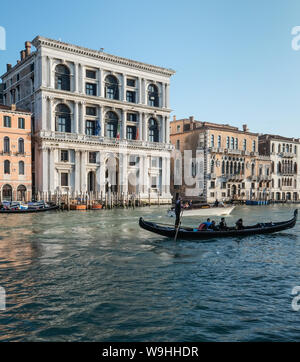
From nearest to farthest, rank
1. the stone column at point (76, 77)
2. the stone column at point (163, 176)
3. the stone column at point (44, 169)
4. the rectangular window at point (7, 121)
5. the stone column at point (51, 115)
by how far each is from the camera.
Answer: the rectangular window at point (7, 121), the stone column at point (44, 169), the stone column at point (51, 115), the stone column at point (76, 77), the stone column at point (163, 176)

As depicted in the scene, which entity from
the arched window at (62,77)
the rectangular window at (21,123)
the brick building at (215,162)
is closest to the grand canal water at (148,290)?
the rectangular window at (21,123)

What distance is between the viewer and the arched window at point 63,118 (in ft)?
126

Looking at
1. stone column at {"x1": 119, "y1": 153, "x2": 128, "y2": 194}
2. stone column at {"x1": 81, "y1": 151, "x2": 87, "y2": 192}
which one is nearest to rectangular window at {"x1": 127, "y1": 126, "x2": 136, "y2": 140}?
stone column at {"x1": 119, "y1": 153, "x2": 128, "y2": 194}

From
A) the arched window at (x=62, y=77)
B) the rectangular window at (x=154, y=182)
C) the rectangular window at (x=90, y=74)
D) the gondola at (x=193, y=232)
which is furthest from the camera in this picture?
the rectangular window at (x=154, y=182)

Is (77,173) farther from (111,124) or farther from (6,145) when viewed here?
(6,145)

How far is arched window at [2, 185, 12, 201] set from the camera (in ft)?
113

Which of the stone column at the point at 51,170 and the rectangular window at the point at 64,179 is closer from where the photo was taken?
the stone column at the point at 51,170

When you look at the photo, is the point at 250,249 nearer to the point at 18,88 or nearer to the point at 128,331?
the point at 128,331

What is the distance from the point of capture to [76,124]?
38906mm

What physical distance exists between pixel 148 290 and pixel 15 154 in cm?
2951

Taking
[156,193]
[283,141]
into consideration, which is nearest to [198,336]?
[156,193]

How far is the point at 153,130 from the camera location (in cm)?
4609

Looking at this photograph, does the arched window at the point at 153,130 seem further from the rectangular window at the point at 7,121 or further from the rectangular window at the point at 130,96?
the rectangular window at the point at 7,121

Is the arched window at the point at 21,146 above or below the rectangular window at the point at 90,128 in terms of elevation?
below
